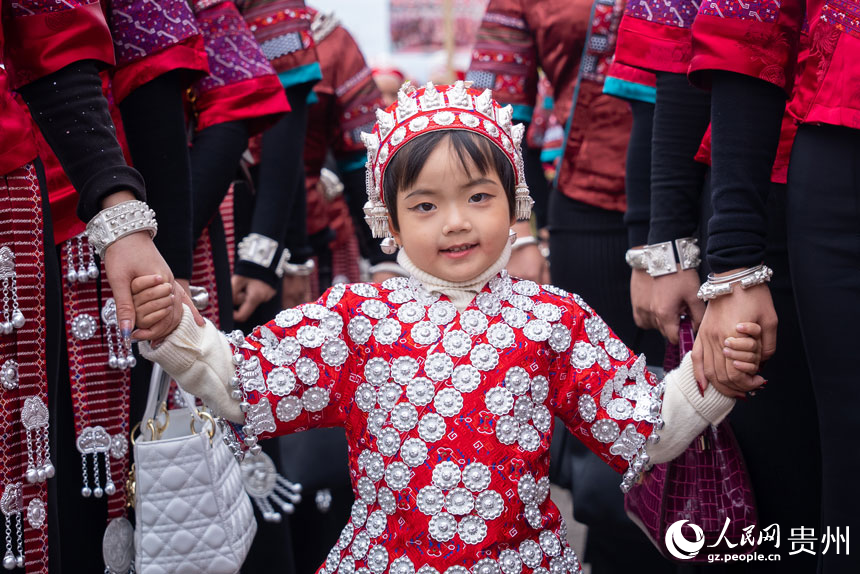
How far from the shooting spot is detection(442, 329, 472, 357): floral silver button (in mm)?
1886

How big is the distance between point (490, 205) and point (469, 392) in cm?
39

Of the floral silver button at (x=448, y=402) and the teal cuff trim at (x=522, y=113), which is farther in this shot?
the teal cuff trim at (x=522, y=113)

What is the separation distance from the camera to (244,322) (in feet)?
9.66

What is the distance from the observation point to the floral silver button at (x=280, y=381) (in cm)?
187

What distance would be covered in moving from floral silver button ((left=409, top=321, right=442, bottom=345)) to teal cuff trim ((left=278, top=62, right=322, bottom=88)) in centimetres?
136

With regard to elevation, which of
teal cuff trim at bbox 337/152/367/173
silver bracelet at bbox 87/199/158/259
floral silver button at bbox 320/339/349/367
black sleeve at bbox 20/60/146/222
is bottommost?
teal cuff trim at bbox 337/152/367/173

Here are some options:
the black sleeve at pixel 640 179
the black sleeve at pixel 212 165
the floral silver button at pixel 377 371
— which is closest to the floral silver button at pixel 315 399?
the floral silver button at pixel 377 371

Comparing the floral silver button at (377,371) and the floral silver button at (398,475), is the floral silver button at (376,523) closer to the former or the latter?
the floral silver button at (398,475)

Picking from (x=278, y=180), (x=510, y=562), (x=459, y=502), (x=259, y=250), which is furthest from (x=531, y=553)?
(x=278, y=180)

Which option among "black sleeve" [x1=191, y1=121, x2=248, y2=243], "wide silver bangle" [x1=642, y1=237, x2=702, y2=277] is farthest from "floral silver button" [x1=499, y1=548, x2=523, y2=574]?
"black sleeve" [x1=191, y1=121, x2=248, y2=243]

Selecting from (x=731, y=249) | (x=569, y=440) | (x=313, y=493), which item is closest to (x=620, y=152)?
(x=569, y=440)

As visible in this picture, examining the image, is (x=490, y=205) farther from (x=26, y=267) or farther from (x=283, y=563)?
(x=283, y=563)

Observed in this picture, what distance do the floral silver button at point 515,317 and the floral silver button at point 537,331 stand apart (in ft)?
0.05

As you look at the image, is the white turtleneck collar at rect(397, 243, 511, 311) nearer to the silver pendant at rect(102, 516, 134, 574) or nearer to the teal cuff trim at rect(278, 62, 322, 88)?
the silver pendant at rect(102, 516, 134, 574)
